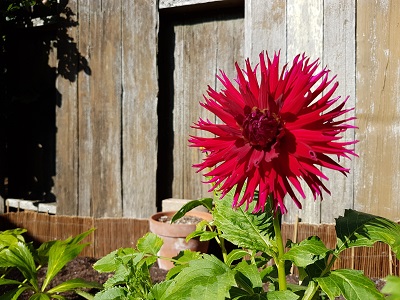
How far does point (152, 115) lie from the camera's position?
119 inches

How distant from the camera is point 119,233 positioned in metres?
3.11

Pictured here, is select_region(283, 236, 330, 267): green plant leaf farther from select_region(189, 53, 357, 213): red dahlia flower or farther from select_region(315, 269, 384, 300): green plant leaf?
select_region(189, 53, 357, 213): red dahlia flower

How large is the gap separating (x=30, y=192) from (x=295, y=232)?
2.38 m

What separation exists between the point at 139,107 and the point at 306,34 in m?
1.25

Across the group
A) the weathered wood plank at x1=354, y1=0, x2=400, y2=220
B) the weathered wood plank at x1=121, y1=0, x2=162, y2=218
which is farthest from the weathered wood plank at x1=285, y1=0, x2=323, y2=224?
the weathered wood plank at x1=121, y1=0, x2=162, y2=218

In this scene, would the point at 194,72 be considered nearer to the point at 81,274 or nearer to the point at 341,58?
the point at 341,58

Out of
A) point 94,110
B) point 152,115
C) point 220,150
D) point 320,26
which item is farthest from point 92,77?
point 220,150

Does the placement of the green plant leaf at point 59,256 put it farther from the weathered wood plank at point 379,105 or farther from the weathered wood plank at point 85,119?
the weathered wood plank at point 379,105

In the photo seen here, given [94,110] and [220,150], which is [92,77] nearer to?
[94,110]

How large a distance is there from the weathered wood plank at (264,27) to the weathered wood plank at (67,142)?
4.61 ft

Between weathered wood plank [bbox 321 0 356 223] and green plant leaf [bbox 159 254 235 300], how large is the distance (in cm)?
170

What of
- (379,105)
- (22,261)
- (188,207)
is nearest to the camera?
(188,207)

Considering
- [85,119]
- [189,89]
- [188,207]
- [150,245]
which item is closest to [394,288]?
[188,207]

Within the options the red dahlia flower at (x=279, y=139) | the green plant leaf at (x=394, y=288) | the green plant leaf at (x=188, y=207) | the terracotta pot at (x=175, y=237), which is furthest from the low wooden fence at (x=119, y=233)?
the green plant leaf at (x=394, y=288)
